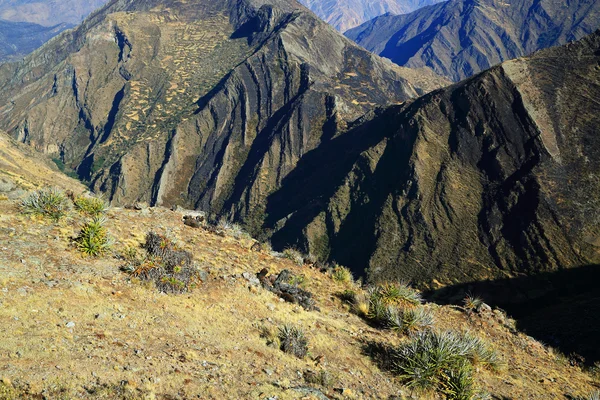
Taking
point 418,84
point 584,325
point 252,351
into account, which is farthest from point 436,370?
point 418,84

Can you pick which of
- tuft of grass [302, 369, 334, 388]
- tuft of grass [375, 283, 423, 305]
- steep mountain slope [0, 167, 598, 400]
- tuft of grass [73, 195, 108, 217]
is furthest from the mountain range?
tuft of grass [302, 369, 334, 388]

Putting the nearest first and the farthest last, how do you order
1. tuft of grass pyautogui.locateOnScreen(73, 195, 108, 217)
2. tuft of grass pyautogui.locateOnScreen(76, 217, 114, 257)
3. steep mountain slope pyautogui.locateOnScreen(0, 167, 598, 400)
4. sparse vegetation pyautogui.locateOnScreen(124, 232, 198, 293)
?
steep mountain slope pyautogui.locateOnScreen(0, 167, 598, 400)
sparse vegetation pyautogui.locateOnScreen(124, 232, 198, 293)
tuft of grass pyautogui.locateOnScreen(76, 217, 114, 257)
tuft of grass pyautogui.locateOnScreen(73, 195, 108, 217)

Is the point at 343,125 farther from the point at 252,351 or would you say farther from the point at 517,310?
the point at 252,351

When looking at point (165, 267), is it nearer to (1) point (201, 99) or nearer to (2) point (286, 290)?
(2) point (286, 290)

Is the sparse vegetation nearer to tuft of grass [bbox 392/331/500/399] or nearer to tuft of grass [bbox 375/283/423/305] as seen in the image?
tuft of grass [bbox 392/331/500/399]

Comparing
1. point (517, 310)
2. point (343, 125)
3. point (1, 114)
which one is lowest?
point (1, 114)

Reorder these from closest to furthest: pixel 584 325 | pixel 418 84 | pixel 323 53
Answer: pixel 584 325, pixel 323 53, pixel 418 84

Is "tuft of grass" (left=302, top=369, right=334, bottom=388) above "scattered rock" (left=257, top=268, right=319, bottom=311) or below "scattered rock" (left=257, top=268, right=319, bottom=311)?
above
